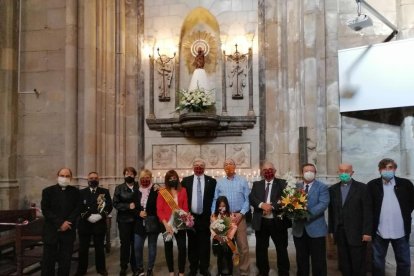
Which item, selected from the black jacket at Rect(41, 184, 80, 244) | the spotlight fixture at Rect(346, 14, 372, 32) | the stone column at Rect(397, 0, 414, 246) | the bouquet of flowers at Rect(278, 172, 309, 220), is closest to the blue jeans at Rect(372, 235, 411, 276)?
the bouquet of flowers at Rect(278, 172, 309, 220)

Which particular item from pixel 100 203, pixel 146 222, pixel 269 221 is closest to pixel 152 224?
pixel 146 222

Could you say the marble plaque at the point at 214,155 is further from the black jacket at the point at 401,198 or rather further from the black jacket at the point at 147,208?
the black jacket at the point at 401,198

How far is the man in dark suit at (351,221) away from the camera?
15.6 ft

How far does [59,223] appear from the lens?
5.12 m

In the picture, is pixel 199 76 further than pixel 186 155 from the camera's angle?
No

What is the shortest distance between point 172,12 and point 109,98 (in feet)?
7.91

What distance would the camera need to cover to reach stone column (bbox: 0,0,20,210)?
8.09 meters

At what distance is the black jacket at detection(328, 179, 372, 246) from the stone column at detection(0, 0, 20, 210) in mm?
6103

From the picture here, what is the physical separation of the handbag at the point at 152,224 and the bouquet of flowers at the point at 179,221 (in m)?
0.25

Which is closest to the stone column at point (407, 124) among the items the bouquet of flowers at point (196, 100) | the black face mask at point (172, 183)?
the bouquet of flowers at point (196, 100)

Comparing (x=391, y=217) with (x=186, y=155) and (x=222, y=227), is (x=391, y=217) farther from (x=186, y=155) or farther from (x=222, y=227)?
(x=186, y=155)

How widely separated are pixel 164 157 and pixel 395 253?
537 centimetres

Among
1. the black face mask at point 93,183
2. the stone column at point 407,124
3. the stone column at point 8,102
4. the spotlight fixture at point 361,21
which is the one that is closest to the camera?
the black face mask at point 93,183

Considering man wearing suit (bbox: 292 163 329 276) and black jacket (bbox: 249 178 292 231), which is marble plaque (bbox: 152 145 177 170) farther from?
man wearing suit (bbox: 292 163 329 276)
